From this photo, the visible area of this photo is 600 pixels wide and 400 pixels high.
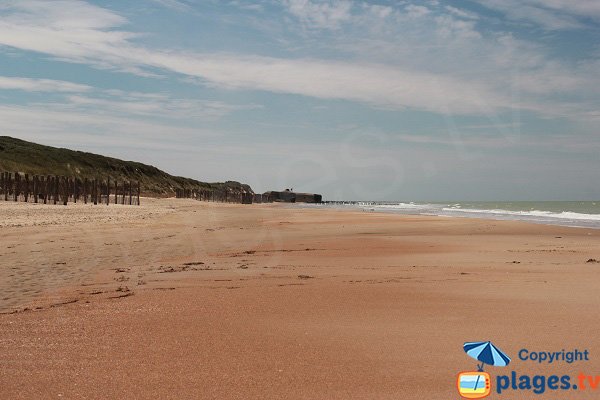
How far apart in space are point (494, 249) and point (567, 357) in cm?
1107

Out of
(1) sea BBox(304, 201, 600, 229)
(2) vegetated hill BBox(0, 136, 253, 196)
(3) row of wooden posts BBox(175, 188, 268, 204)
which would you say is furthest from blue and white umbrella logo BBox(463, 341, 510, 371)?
(2) vegetated hill BBox(0, 136, 253, 196)

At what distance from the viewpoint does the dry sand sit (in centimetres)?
414

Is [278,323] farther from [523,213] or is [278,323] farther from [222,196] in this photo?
[222,196]

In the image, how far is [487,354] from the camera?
4586mm

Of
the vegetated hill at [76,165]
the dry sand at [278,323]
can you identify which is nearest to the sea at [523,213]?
the dry sand at [278,323]

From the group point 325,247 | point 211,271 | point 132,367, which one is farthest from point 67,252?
point 132,367

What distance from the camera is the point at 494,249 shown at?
1519 cm

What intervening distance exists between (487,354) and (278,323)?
2231 mm

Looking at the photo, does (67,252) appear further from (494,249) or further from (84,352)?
(494,249)

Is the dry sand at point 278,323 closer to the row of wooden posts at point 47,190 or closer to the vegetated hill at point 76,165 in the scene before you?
the row of wooden posts at point 47,190

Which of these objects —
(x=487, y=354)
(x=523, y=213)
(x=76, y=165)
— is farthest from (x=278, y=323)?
(x=76, y=165)

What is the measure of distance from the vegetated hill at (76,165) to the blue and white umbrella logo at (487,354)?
4198 inches

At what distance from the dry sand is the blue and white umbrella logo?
0.28 feet

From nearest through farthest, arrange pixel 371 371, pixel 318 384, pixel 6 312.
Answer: pixel 318 384 < pixel 371 371 < pixel 6 312
